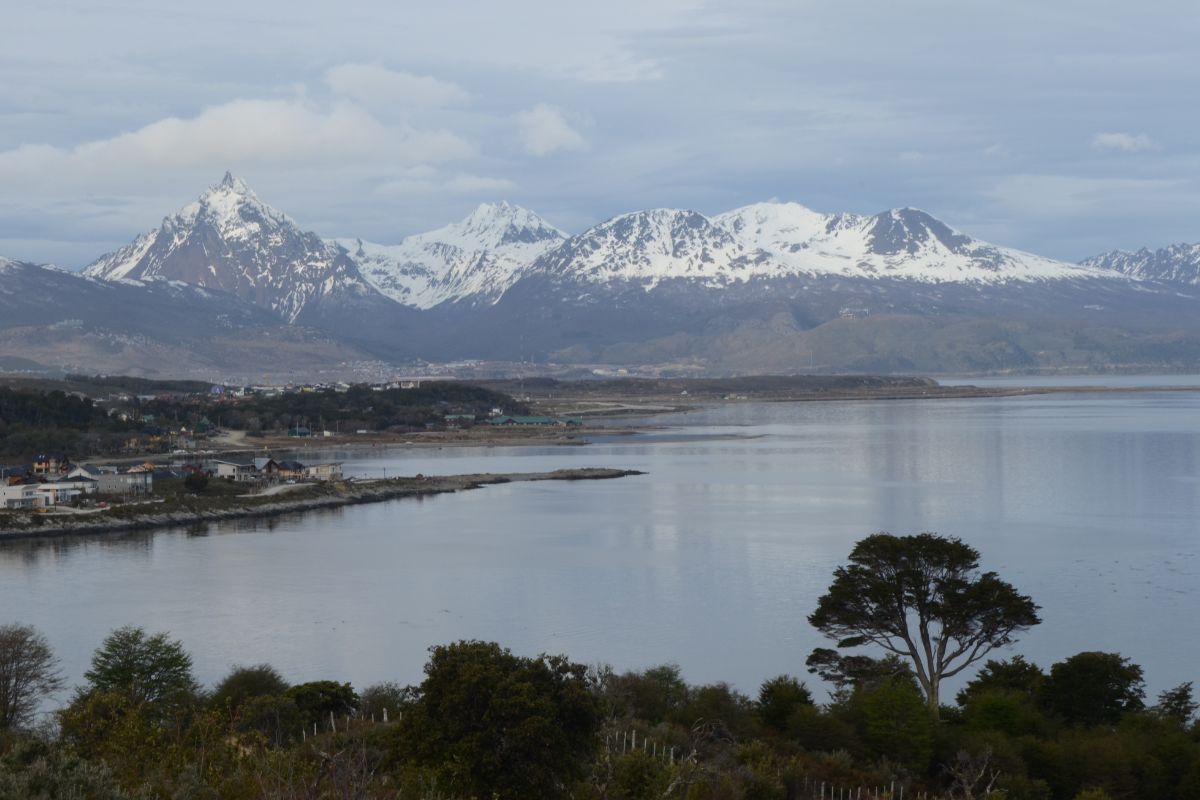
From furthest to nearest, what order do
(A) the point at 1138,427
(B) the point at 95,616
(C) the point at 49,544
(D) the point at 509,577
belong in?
(A) the point at 1138,427
(C) the point at 49,544
(D) the point at 509,577
(B) the point at 95,616

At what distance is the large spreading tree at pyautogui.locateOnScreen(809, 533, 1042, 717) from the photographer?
1193cm

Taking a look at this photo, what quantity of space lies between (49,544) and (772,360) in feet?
444

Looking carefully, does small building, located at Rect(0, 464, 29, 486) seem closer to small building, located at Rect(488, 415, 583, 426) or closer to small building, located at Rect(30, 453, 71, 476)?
small building, located at Rect(30, 453, 71, 476)

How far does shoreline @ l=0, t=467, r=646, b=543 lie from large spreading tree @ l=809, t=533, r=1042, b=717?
18.9 metres

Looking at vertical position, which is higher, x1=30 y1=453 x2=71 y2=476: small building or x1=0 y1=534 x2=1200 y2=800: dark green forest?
x1=30 y1=453 x2=71 y2=476: small building

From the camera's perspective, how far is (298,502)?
32.1 m

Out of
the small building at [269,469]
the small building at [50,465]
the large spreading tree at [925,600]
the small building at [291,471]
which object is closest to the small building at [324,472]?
the small building at [291,471]

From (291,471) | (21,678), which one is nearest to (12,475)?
(291,471)

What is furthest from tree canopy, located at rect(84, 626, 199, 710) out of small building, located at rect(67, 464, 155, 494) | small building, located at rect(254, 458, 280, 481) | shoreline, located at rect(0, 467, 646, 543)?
small building, located at rect(254, 458, 280, 481)

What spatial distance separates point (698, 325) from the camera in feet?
618

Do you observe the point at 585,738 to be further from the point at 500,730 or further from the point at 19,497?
the point at 19,497

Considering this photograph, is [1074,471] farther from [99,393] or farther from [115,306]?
[115,306]

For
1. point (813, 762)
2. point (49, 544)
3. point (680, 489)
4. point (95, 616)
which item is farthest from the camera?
point (680, 489)

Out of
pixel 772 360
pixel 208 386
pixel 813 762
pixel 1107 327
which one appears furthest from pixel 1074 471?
pixel 1107 327
